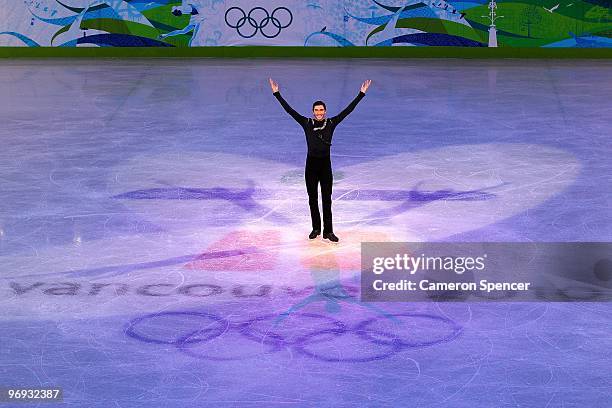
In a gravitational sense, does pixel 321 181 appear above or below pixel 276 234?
above

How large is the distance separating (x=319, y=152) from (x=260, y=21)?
1551 centimetres

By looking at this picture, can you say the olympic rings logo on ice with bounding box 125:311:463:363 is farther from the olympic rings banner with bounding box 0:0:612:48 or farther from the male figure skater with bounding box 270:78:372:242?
the olympic rings banner with bounding box 0:0:612:48

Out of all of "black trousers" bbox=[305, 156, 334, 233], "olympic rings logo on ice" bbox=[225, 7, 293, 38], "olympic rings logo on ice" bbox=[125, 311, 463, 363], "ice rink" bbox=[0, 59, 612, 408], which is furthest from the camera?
"olympic rings logo on ice" bbox=[225, 7, 293, 38]

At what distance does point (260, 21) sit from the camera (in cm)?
A: 2573

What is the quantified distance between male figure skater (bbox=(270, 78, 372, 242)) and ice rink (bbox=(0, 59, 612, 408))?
0.85 feet

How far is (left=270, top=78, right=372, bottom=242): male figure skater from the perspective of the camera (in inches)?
418

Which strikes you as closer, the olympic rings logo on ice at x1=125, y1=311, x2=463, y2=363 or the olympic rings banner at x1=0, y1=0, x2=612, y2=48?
the olympic rings logo on ice at x1=125, y1=311, x2=463, y2=363

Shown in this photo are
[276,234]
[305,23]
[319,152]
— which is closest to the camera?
[319,152]

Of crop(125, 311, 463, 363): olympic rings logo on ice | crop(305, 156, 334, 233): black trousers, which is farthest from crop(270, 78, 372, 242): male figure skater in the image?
crop(125, 311, 463, 363): olympic rings logo on ice

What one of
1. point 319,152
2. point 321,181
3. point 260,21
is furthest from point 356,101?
point 260,21

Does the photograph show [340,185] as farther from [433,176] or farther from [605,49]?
[605,49]

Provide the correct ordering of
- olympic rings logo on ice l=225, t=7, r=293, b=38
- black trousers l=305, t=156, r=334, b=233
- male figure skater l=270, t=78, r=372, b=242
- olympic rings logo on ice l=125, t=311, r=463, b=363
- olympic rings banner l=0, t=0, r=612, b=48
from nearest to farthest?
olympic rings logo on ice l=125, t=311, r=463, b=363
male figure skater l=270, t=78, r=372, b=242
black trousers l=305, t=156, r=334, b=233
olympic rings banner l=0, t=0, r=612, b=48
olympic rings logo on ice l=225, t=7, r=293, b=38

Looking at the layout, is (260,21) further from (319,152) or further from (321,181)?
(319,152)

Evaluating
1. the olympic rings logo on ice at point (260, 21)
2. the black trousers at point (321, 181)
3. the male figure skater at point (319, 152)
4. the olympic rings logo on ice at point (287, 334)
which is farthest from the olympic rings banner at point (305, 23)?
the olympic rings logo on ice at point (287, 334)
